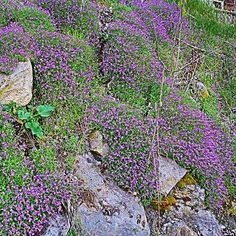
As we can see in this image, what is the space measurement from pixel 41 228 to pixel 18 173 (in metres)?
0.49

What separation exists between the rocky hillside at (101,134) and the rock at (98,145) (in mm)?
12

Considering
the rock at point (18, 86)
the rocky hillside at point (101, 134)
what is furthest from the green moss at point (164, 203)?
the rock at point (18, 86)

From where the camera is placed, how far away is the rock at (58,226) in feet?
10.6

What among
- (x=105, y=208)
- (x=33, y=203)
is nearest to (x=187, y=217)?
(x=105, y=208)

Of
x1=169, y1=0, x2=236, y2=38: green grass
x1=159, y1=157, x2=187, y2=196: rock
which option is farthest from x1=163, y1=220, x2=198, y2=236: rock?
x1=169, y1=0, x2=236, y2=38: green grass

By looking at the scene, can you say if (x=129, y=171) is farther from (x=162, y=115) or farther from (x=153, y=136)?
(x=162, y=115)

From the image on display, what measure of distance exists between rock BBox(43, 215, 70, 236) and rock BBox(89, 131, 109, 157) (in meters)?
0.78

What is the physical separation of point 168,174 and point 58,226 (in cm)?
127

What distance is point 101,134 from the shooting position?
13.1 ft

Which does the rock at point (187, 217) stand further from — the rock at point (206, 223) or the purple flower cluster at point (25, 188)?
the purple flower cluster at point (25, 188)

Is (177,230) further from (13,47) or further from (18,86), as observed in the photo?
(13,47)

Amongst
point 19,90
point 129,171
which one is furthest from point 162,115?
point 19,90

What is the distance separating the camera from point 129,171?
148 inches

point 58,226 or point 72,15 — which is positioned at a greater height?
point 72,15
